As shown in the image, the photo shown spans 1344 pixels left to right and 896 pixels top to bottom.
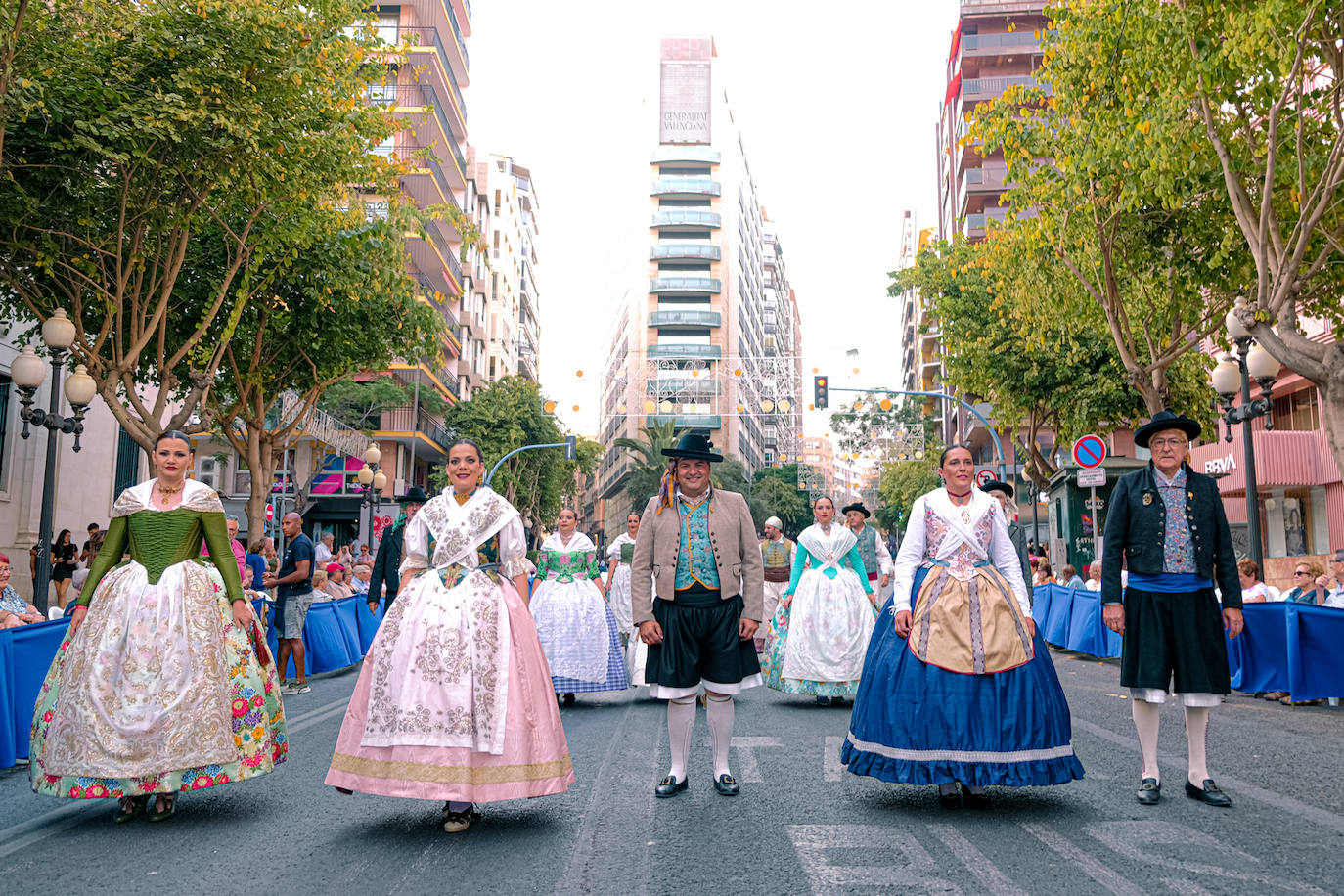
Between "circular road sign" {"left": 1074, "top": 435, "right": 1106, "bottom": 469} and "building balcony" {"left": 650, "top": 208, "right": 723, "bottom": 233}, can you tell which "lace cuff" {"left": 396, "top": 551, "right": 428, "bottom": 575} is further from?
"building balcony" {"left": 650, "top": 208, "right": 723, "bottom": 233}

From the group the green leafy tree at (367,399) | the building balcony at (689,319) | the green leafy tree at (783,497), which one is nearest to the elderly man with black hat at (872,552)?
the green leafy tree at (367,399)

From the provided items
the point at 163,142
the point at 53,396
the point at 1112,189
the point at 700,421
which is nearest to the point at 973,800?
the point at 53,396

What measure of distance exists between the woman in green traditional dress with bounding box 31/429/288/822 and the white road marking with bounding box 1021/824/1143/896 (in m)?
3.91

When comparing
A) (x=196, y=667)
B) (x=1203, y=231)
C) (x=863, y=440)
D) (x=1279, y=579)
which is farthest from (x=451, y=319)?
(x=196, y=667)

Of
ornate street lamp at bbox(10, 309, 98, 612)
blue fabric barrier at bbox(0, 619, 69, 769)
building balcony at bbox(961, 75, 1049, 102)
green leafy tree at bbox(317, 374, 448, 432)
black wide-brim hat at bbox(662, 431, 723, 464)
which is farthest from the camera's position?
building balcony at bbox(961, 75, 1049, 102)

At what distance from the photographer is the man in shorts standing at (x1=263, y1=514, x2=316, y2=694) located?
1239 cm

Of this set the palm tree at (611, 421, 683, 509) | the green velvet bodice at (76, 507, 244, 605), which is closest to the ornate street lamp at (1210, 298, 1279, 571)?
the green velvet bodice at (76, 507, 244, 605)

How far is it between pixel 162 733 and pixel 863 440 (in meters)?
71.7

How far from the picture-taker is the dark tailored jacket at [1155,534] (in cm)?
638

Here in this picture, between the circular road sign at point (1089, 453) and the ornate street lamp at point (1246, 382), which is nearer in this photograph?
the ornate street lamp at point (1246, 382)

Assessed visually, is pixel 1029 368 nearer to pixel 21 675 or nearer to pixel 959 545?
pixel 959 545

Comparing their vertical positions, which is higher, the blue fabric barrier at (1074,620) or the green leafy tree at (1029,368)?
the green leafy tree at (1029,368)

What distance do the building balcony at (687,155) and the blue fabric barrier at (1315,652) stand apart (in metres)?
87.5

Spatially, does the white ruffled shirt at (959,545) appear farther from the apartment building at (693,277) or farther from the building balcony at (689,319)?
the building balcony at (689,319)
